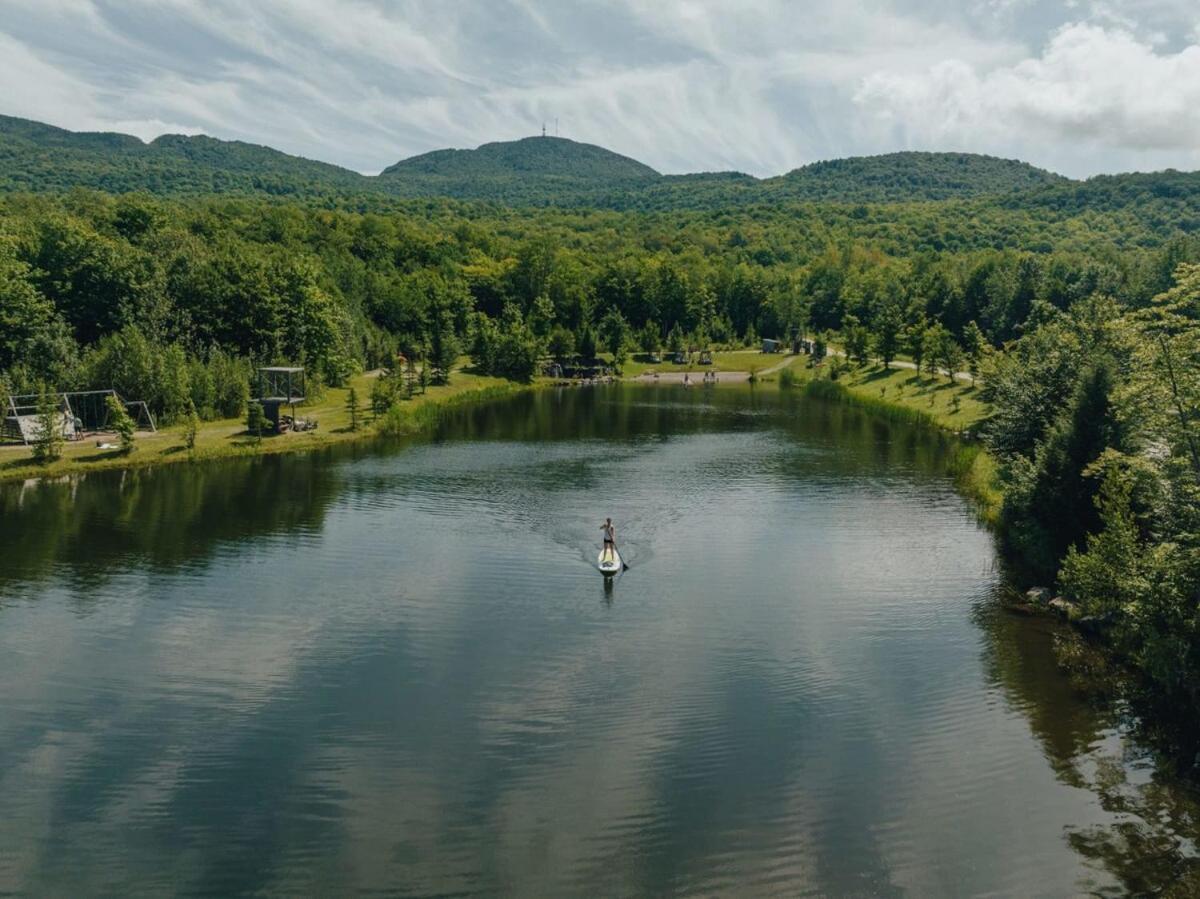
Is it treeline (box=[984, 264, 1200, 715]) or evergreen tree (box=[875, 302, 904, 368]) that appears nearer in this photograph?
treeline (box=[984, 264, 1200, 715])

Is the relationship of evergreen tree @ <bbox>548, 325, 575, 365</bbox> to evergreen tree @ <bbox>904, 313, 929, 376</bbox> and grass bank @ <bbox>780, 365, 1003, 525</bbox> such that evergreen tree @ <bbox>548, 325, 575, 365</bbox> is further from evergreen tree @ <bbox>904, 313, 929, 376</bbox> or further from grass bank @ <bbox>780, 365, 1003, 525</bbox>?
evergreen tree @ <bbox>904, 313, 929, 376</bbox>

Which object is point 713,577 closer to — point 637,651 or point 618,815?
point 637,651

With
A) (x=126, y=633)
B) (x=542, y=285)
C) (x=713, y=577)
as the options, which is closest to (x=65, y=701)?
(x=126, y=633)

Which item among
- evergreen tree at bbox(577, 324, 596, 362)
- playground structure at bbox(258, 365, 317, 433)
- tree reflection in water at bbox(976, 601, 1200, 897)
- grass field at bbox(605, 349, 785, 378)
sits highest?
evergreen tree at bbox(577, 324, 596, 362)

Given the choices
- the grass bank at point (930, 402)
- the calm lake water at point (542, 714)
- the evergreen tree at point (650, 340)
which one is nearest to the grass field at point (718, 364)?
the evergreen tree at point (650, 340)

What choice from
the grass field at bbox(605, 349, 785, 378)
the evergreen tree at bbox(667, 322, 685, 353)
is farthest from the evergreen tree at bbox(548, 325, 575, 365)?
the evergreen tree at bbox(667, 322, 685, 353)

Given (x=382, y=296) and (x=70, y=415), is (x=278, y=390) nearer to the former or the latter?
(x=70, y=415)

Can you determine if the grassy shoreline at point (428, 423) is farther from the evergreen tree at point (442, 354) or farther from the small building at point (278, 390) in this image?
the small building at point (278, 390)

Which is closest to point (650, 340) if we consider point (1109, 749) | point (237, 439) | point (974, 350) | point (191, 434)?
point (974, 350)
